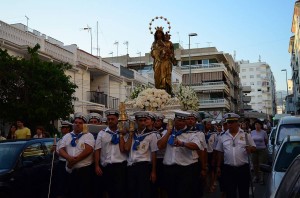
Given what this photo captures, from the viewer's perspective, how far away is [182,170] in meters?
6.98

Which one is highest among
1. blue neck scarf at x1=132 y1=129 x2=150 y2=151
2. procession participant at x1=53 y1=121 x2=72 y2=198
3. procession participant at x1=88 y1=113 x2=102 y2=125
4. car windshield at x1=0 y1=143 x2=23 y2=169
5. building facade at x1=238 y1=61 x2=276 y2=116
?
building facade at x1=238 y1=61 x2=276 y2=116

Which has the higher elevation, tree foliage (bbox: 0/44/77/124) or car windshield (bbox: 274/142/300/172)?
tree foliage (bbox: 0/44/77/124)

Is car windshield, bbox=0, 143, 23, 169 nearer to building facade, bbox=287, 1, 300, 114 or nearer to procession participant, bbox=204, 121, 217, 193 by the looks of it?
procession participant, bbox=204, 121, 217, 193

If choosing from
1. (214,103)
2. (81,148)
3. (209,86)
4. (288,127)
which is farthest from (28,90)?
(209,86)

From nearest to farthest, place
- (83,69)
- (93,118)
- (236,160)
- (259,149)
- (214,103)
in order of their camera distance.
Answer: (236,160) < (93,118) < (259,149) < (83,69) < (214,103)

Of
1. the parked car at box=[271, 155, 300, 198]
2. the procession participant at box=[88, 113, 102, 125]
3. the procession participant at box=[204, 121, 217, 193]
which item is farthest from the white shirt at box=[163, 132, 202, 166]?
the procession participant at box=[204, 121, 217, 193]

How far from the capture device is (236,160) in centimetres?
772

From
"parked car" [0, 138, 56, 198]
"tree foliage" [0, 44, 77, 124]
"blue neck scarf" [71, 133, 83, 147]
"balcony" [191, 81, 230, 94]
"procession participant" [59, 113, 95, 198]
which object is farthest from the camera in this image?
"balcony" [191, 81, 230, 94]

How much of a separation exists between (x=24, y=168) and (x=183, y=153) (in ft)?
10.8

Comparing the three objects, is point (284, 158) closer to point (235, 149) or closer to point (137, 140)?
point (235, 149)

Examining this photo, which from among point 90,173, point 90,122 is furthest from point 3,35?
point 90,173

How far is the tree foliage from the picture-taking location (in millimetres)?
18359

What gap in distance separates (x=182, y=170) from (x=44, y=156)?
12.1 feet

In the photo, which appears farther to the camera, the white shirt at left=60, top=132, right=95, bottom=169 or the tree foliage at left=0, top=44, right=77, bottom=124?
the tree foliage at left=0, top=44, right=77, bottom=124
